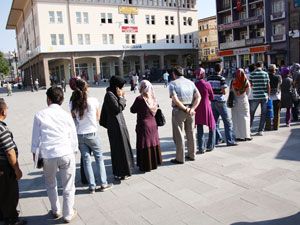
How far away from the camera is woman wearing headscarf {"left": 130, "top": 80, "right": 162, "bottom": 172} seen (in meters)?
6.70

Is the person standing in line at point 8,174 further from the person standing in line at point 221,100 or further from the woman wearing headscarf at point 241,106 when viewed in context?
the woman wearing headscarf at point 241,106

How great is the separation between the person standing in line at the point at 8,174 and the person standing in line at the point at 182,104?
3274 mm

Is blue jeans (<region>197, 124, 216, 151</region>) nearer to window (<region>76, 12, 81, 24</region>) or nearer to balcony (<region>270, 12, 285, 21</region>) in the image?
balcony (<region>270, 12, 285, 21</region>)

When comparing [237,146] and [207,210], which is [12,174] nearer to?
[207,210]

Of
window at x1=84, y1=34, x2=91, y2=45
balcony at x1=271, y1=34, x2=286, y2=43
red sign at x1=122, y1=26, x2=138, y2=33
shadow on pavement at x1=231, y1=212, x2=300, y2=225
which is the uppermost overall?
red sign at x1=122, y1=26, x2=138, y2=33

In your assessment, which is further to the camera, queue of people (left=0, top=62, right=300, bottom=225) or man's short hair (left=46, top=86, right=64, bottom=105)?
man's short hair (left=46, top=86, right=64, bottom=105)

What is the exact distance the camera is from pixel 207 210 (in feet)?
16.0

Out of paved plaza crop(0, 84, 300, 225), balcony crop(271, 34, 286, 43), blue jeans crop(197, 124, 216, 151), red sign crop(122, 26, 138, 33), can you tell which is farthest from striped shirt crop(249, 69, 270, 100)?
red sign crop(122, 26, 138, 33)

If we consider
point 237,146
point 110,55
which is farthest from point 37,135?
point 110,55

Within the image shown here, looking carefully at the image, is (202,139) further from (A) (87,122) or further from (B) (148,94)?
(A) (87,122)

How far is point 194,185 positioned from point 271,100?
4.65m

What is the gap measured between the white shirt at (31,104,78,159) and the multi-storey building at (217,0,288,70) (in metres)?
42.8

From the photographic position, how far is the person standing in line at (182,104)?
7.11 meters

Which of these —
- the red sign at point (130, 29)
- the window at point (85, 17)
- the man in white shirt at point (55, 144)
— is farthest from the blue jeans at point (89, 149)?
the red sign at point (130, 29)
